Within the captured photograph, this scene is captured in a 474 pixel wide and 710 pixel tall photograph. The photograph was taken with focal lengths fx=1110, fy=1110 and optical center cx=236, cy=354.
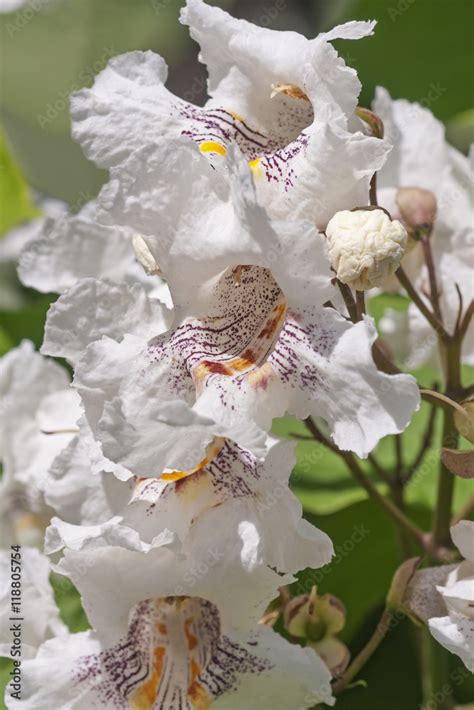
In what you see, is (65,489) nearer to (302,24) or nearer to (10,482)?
(10,482)

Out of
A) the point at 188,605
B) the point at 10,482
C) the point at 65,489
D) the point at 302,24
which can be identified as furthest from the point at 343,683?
the point at 302,24

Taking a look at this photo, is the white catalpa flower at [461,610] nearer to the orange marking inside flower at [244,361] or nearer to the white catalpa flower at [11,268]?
the orange marking inside flower at [244,361]

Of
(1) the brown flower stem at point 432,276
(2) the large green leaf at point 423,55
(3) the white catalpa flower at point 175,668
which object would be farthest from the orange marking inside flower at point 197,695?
(2) the large green leaf at point 423,55

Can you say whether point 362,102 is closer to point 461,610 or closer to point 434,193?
point 434,193

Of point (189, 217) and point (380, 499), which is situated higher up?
point (189, 217)

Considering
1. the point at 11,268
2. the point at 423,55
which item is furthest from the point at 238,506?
the point at 11,268

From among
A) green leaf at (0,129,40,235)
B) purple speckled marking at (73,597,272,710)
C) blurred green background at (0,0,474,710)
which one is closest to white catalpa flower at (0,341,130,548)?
blurred green background at (0,0,474,710)

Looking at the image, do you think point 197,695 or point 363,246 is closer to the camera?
point 363,246
